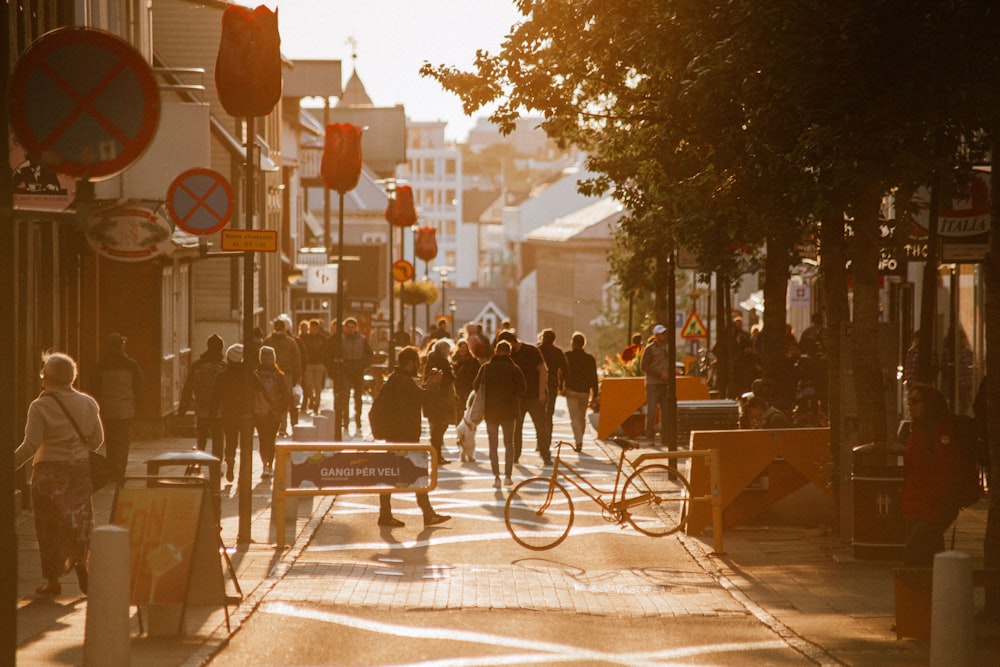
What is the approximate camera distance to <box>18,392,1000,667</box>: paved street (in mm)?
10109

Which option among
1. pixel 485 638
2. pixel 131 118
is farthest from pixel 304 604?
pixel 131 118

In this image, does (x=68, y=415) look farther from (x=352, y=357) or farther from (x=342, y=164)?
(x=352, y=357)

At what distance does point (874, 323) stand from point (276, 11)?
603 cm

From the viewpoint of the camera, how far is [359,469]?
614 inches

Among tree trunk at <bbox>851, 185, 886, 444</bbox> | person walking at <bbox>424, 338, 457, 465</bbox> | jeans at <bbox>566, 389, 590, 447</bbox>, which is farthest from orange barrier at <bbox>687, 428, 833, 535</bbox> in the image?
jeans at <bbox>566, 389, 590, 447</bbox>

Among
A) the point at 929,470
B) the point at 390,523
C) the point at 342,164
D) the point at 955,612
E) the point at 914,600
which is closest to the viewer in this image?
the point at 955,612

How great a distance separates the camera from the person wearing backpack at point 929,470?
11.4 meters

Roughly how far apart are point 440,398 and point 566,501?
Answer: 6.91 m

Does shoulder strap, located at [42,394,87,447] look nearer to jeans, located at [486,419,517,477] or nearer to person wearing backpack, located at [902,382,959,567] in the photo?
person wearing backpack, located at [902,382,959,567]

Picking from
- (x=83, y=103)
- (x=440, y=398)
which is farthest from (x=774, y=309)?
(x=83, y=103)

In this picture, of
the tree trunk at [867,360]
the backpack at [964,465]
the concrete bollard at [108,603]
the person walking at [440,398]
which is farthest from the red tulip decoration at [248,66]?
the concrete bollard at [108,603]

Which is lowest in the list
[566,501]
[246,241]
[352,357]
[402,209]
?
[566,501]

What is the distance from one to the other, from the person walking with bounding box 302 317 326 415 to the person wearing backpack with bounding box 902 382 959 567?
2227 centimetres

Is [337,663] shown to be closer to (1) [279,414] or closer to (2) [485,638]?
(2) [485,638]
